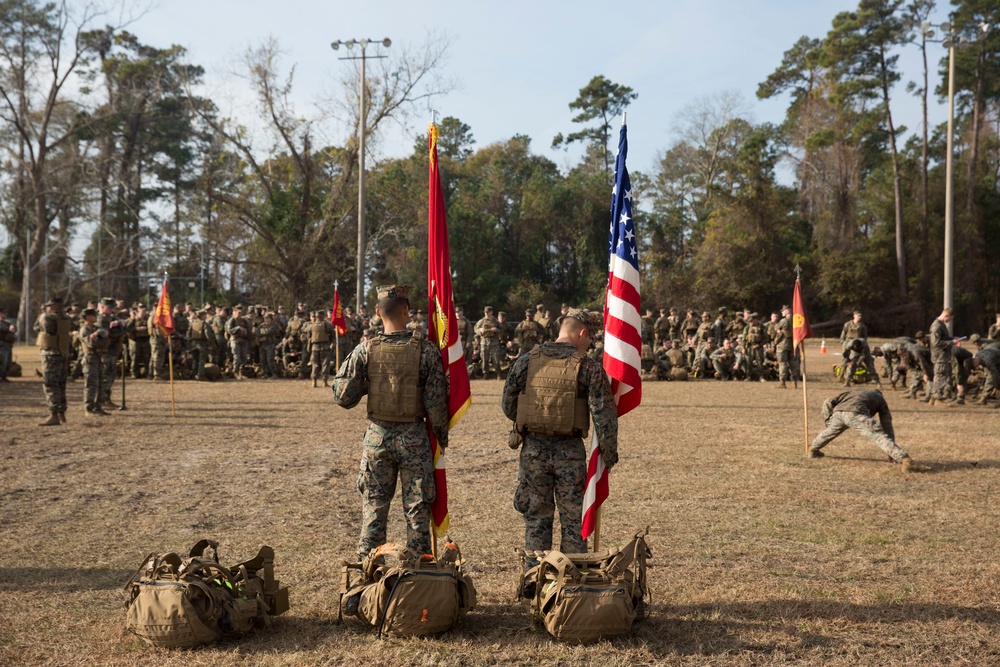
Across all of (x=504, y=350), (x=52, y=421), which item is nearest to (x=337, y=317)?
(x=504, y=350)

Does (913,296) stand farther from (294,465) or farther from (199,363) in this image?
(294,465)

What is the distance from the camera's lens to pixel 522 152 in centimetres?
5594

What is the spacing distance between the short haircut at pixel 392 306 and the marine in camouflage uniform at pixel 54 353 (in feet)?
34.0

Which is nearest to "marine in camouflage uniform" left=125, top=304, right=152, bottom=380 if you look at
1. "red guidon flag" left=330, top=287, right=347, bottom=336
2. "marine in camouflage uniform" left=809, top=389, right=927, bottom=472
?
"red guidon flag" left=330, top=287, right=347, bottom=336

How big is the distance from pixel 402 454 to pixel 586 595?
153 centimetres

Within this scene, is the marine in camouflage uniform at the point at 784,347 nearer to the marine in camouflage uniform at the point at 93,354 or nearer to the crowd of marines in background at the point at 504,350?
the crowd of marines in background at the point at 504,350

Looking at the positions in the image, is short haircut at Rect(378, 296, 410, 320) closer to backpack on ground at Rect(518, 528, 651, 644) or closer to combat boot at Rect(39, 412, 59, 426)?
backpack on ground at Rect(518, 528, 651, 644)

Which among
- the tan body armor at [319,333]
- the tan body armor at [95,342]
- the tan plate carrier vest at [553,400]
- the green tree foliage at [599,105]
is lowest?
the tan plate carrier vest at [553,400]

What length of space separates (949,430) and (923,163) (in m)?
34.0

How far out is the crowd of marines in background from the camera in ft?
61.7

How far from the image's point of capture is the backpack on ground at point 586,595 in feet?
16.3

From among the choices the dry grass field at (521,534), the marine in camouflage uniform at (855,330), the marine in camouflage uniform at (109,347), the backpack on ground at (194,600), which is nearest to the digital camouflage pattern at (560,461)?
the dry grass field at (521,534)

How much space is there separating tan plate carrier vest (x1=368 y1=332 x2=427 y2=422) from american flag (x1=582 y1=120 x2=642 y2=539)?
4.07ft

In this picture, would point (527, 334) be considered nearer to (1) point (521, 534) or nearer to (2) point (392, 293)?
(1) point (521, 534)
